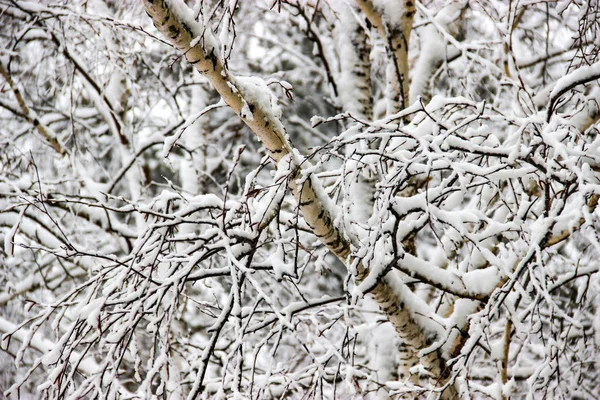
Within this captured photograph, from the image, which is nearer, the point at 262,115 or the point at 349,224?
the point at 262,115

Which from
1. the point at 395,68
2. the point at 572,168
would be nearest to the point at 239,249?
the point at 572,168

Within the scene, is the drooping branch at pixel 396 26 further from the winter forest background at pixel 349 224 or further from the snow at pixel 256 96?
the snow at pixel 256 96

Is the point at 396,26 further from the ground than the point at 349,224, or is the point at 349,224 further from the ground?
the point at 396,26

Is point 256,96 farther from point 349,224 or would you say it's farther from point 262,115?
point 349,224

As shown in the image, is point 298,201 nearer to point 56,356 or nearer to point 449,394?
point 56,356

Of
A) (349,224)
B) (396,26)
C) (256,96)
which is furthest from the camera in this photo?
(396,26)

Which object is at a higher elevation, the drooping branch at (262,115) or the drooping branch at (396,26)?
the drooping branch at (396,26)

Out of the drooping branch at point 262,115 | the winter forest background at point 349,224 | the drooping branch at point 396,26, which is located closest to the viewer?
the drooping branch at point 262,115

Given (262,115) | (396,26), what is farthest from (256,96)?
(396,26)

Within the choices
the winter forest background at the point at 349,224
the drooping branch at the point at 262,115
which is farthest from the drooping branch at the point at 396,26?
the drooping branch at the point at 262,115

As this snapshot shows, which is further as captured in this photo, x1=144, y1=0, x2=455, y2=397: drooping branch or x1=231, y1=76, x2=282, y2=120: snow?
x1=231, y1=76, x2=282, y2=120: snow

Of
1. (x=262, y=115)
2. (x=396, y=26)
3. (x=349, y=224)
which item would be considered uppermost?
(x=396, y=26)

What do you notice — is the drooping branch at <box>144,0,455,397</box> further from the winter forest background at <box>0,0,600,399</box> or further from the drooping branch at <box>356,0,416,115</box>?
the drooping branch at <box>356,0,416,115</box>

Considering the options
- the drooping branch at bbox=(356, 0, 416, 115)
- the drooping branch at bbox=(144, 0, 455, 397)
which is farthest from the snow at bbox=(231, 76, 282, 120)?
the drooping branch at bbox=(356, 0, 416, 115)
